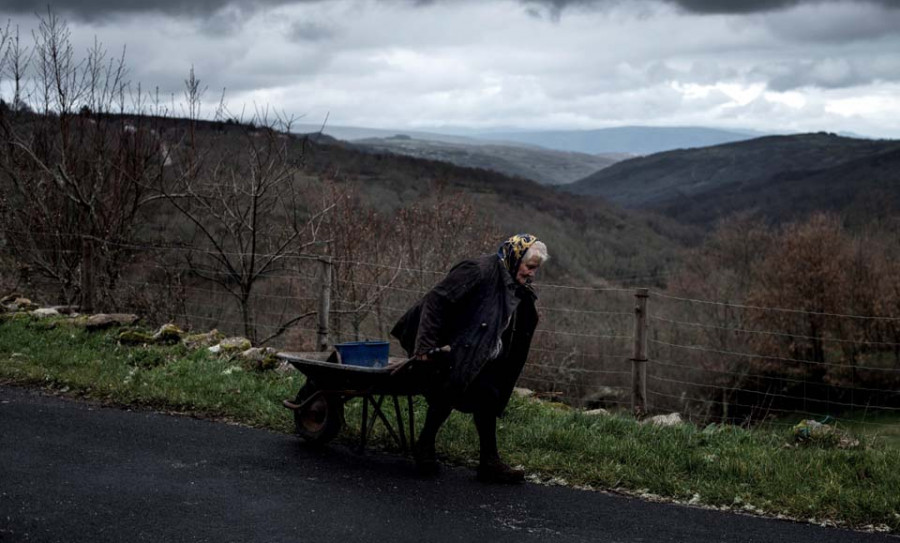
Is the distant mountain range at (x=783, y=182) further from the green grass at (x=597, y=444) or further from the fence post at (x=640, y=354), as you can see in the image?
the green grass at (x=597, y=444)

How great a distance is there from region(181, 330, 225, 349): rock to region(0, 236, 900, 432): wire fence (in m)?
1.06

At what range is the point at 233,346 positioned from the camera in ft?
33.9

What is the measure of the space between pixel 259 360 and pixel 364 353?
2.74m

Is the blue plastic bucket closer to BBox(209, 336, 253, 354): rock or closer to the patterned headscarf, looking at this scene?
the patterned headscarf

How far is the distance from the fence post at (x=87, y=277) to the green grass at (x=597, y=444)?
2.96 meters

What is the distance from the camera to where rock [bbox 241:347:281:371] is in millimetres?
9617

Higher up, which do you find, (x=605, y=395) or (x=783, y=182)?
(x=783, y=182)

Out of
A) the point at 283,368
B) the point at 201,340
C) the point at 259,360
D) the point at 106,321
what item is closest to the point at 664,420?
the point at 283,368

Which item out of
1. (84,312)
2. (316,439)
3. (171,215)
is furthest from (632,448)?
(171,215)

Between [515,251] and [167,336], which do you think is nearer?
[515,251]

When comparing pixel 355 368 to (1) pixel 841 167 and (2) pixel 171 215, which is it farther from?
(1) pixel 841 167

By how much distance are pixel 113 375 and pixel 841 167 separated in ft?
473

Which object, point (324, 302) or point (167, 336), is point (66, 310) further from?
point (324, 302)

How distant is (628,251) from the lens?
3472 inches
